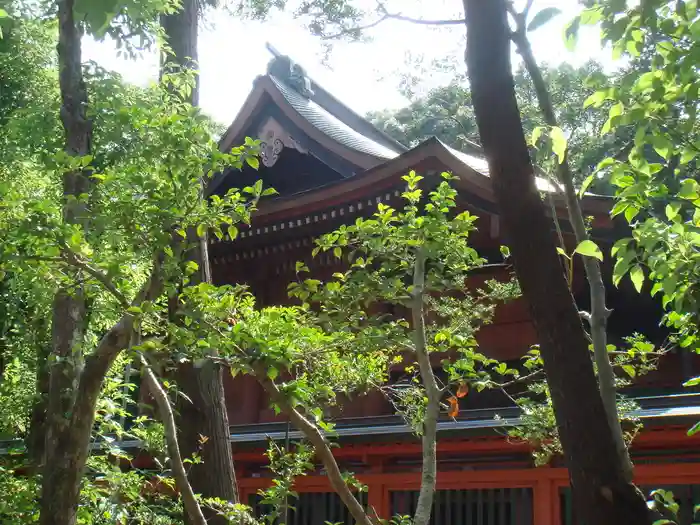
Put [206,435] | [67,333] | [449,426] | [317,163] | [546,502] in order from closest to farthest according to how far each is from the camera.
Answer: [67,333] < [206,435] < [546,502] < [449,426] < [317,163]

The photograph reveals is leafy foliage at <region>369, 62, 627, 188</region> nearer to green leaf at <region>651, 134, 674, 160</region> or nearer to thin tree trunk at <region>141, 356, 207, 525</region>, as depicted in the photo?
thin tree trunk at <region>141, 356, 207, 525</region>

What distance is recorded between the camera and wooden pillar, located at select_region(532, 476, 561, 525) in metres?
5.66

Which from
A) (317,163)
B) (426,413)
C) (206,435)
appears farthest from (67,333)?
(317,163)

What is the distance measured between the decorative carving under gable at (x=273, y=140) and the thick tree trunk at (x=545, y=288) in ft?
25.0

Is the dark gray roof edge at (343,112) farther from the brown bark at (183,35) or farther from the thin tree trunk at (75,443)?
the thin tree trunk at (75,443)

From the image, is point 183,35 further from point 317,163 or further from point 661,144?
point 661,144

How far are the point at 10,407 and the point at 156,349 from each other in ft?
22.5

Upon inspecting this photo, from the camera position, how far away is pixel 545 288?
2082 millimetres

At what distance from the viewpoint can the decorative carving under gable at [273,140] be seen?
9.91 meters

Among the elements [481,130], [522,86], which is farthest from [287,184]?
[522,86]

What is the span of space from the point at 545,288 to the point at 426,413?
5.13 ft

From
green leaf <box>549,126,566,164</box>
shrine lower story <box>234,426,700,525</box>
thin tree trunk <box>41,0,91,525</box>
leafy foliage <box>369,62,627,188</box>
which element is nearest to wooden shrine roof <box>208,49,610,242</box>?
shrine lower story <box>234,426,700,525</box>

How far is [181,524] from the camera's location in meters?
5.27

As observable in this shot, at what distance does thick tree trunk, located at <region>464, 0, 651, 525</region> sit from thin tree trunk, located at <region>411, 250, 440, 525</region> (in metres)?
1.41
